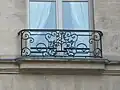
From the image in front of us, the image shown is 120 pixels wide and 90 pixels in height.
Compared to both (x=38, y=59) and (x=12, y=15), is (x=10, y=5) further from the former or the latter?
(x=38, y=59)

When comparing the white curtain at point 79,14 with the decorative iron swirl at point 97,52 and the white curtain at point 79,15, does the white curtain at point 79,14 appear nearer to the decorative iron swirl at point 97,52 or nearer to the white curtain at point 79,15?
the white curtain at point 79,15

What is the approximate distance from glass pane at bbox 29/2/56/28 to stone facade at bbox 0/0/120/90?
26 cm

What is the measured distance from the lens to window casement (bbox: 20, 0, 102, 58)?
444 inches

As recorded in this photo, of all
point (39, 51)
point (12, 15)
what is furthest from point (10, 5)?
point (39, 51)

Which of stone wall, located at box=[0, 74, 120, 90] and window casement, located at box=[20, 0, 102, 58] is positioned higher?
A: window casement, located at box=[20, 0, 102, 58]

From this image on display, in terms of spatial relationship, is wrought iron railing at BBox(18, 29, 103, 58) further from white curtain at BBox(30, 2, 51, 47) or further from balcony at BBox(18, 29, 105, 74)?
white curtain at BBox(30, 2, 51, 47)

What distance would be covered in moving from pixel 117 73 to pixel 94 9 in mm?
1364

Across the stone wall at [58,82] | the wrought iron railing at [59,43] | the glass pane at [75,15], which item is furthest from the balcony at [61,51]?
the glass pane at [75,15]

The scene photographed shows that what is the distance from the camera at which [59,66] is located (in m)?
11.0

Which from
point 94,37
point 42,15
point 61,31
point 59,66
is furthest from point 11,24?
point 94,37

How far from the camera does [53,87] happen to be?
10969 mm

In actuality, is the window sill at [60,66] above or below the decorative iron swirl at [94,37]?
below

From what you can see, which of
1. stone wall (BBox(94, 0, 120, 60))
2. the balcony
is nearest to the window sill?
the balcony

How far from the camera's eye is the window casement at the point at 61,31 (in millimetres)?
11266
